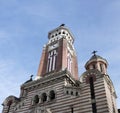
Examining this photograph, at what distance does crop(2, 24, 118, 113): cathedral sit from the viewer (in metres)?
21.6

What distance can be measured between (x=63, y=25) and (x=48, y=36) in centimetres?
439

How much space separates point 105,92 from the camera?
21.1m

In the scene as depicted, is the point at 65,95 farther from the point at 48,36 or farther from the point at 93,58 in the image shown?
A: the point at 48,36

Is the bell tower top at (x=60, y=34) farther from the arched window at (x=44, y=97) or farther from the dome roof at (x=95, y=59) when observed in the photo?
Answer: the arched window at (x=44, y=97)

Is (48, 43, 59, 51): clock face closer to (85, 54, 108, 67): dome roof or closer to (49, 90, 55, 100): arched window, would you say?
(85, 54, 108, 67): dome roof

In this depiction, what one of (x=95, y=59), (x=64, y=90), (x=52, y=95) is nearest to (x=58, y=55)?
(x=95, y=59)

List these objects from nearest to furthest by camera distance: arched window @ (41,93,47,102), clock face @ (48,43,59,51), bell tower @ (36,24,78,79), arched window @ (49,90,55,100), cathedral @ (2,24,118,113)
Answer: cathedral @ (2,24,118,113), arched window @ (49,90,55,100), arched window @ (41,93,47,102), bell tower @ (36,24,78,79), clock face @ (48,43,59,51)

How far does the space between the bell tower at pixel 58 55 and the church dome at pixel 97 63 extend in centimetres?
345

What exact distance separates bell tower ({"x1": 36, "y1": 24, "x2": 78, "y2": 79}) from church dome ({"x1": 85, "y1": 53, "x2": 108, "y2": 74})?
3.45m

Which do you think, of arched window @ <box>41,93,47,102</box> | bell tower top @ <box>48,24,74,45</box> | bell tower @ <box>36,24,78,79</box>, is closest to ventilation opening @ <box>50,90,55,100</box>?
arched window @ <box>41,93,47,102</box>

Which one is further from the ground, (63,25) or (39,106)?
(63,25)

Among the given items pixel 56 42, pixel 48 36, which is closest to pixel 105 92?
pixel 56 42

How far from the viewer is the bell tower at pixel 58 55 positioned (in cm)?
3112

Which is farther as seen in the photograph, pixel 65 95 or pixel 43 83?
pixel 43 83
